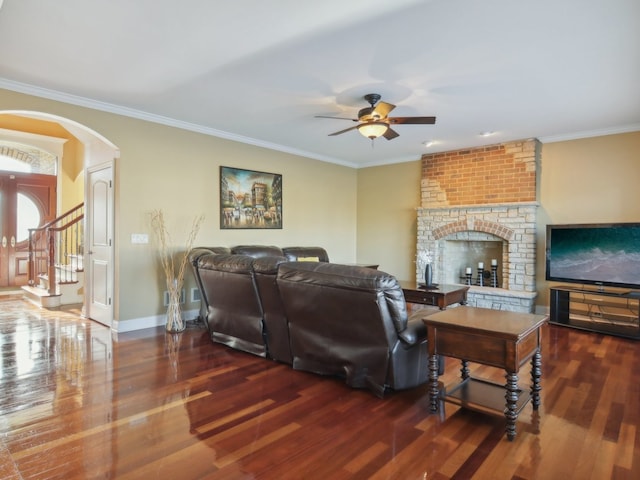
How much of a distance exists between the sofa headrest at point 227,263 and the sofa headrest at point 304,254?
2.21m

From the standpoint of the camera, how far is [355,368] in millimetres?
2900

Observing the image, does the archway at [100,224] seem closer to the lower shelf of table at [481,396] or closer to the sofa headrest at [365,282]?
the sofa headrest at [365,282]

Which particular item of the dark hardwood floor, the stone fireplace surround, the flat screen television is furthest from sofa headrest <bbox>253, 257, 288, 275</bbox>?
the flat screen television

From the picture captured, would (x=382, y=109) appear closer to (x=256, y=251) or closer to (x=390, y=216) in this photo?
(x=256, y=251)

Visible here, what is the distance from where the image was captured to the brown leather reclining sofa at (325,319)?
2.71 meters

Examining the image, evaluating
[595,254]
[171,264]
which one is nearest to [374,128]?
[171,264]

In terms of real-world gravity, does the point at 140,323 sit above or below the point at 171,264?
below

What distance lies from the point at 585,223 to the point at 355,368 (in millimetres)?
4316

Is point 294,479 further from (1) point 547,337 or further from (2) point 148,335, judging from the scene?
(1) point 547,337

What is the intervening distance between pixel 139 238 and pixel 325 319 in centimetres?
300

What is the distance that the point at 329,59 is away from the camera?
3215 mm

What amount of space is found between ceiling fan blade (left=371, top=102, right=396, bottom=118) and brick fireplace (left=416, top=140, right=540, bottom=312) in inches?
99.7

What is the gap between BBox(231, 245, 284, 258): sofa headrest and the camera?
544cm

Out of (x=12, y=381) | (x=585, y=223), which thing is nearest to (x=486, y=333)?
(x=12, y=381)
